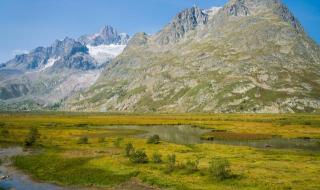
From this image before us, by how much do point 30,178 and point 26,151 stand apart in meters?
29.2

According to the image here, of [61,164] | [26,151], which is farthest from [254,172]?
[26,151]

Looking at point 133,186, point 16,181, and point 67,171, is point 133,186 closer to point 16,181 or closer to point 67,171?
point 67,171

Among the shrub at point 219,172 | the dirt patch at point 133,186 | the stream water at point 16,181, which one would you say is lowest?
the dirt patch at point 133,186

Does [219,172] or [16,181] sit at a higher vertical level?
[219,172]

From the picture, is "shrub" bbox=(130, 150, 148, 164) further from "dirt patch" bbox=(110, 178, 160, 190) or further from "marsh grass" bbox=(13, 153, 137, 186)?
"dirt patch" bbox=(110, 178, 160, 190)

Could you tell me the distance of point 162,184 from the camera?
49.1 meters

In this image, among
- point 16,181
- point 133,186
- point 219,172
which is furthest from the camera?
point 16,181

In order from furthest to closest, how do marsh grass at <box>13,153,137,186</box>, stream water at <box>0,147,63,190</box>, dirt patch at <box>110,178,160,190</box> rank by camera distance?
marsh grass at <box>13,153,137,186</box> < stream water at <box>0,147,63,190</box> < dirt patch at <box>110,178,160,190</box>

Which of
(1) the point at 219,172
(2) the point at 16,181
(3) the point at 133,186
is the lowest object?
A: (3) the point at 133,186

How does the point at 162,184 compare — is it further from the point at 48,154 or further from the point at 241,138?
the point at 241,138

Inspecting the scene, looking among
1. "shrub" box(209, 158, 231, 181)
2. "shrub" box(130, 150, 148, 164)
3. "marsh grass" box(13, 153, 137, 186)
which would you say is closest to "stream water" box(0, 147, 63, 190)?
"marsh grass" box(13, 153, 137, 186)

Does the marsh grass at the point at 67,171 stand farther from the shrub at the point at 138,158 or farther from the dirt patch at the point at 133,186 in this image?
the shrub at the point at 138,158

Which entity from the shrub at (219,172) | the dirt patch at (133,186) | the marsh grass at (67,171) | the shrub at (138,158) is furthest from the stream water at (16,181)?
the shrub at (219,172)

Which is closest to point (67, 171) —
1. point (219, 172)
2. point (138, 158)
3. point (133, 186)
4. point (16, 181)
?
point (16, 181)
